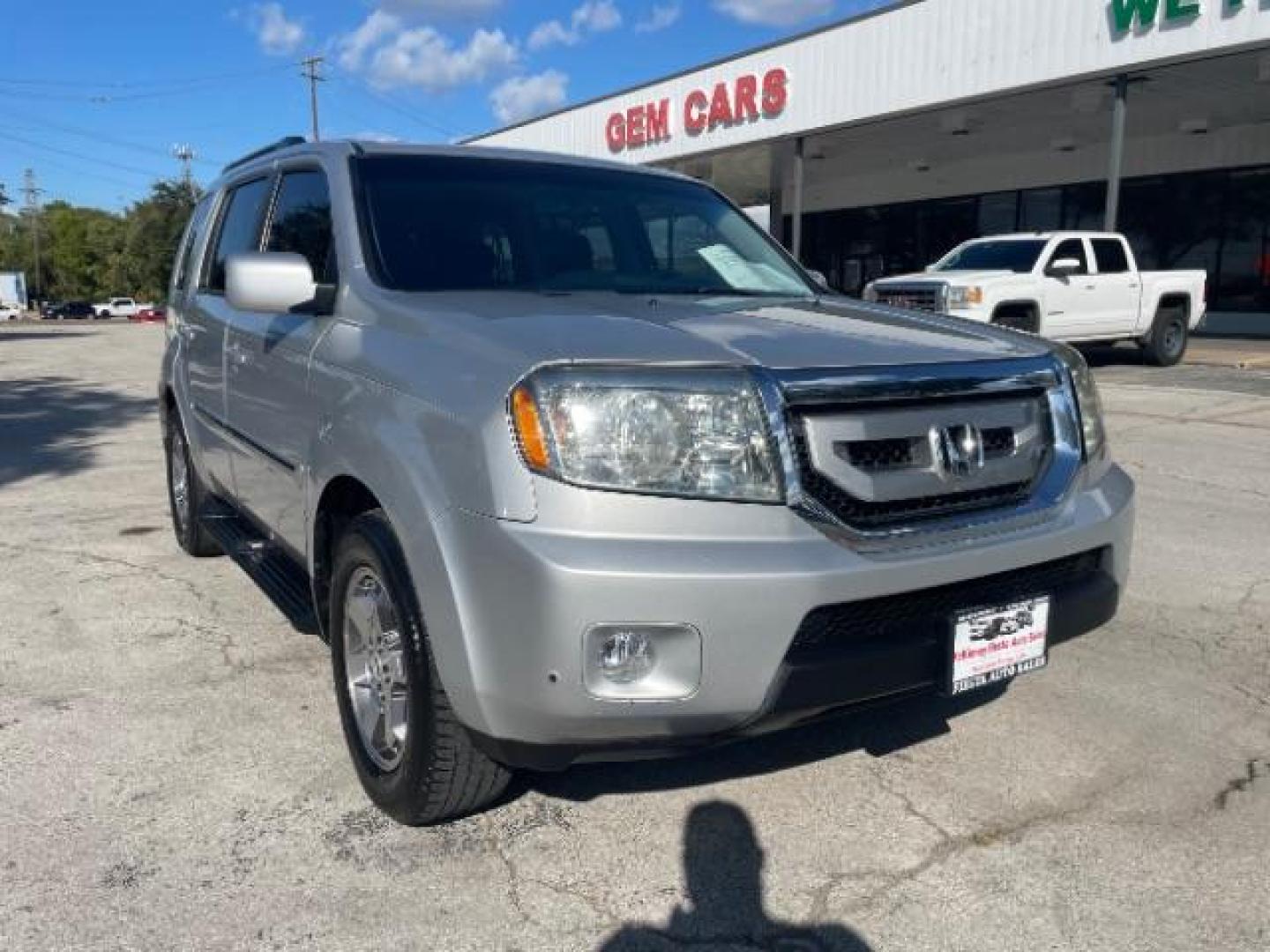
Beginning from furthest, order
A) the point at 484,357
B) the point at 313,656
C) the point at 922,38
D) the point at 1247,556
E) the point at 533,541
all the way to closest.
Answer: the point at 922,38, the point at 1247,556, the point at 313,656, the point at 484,357, the point at 533,541

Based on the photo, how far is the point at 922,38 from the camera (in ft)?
58.5

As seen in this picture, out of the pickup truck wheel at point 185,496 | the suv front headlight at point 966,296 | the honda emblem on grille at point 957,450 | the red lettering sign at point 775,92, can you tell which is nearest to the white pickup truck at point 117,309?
the red lettering sign at point 775,92

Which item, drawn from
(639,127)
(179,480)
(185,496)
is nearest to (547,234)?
(185,496)

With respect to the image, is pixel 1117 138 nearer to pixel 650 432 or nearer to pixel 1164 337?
pixel 1164 337

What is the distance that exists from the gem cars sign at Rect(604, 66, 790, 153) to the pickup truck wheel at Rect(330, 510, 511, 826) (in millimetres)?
19803

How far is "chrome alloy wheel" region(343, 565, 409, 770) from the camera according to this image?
2.75 metres

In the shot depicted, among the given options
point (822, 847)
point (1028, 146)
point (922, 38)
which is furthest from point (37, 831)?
point (1028, 146)

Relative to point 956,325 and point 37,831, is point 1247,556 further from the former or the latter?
point 37,831

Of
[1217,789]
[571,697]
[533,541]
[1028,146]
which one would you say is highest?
[1028,146]

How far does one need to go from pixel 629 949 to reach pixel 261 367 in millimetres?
2374

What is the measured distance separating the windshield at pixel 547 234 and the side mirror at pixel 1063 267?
33.7 ft

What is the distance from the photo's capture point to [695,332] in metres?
2.57

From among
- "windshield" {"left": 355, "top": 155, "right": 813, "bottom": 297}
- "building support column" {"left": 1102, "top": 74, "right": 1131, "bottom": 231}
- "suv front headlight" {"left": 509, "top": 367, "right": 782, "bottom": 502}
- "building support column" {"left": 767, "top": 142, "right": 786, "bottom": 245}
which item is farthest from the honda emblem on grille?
"building support column" {"left": 767, "top": 142, "right": 786, "bottom": 245}

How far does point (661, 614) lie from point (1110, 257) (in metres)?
14.3
